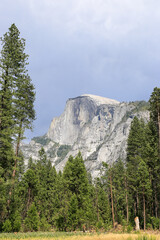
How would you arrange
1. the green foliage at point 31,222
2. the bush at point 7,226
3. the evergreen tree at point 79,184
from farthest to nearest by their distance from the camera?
the evergreen tree at point 79,184, the green foliage at point 31,222, the bush at point 7,226

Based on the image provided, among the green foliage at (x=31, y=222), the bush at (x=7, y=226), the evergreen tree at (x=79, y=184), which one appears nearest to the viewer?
the bush at (x=7, y=226)

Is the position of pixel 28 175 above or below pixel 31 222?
above

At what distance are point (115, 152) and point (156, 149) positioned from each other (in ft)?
394

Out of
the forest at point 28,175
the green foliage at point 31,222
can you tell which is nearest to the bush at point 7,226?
the forest at point 28,175

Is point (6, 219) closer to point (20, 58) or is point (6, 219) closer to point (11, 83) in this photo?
point (11, 83)

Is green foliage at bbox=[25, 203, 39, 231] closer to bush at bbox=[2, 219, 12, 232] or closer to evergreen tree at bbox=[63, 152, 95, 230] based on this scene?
bush at bbox=[2, 219, 12, 232]

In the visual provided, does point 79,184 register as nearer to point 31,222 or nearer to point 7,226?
point 31,222

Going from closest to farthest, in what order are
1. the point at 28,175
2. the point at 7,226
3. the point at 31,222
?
the point at 7,226 → the point at 31,222 → the point at 28,175

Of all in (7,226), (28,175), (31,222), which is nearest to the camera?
(7,226)

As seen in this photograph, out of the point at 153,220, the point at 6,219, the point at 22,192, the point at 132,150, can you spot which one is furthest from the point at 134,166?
the point at 6,219

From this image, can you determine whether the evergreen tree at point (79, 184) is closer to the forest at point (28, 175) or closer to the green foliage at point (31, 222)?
the forest at point (28, 175)

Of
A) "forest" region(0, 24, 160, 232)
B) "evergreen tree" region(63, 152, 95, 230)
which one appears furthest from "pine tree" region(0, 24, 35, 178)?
"evergreen tree" region(63, 152, 95, 230)

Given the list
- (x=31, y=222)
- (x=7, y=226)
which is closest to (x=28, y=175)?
(x=31, y=222)

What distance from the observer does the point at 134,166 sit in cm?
3934
